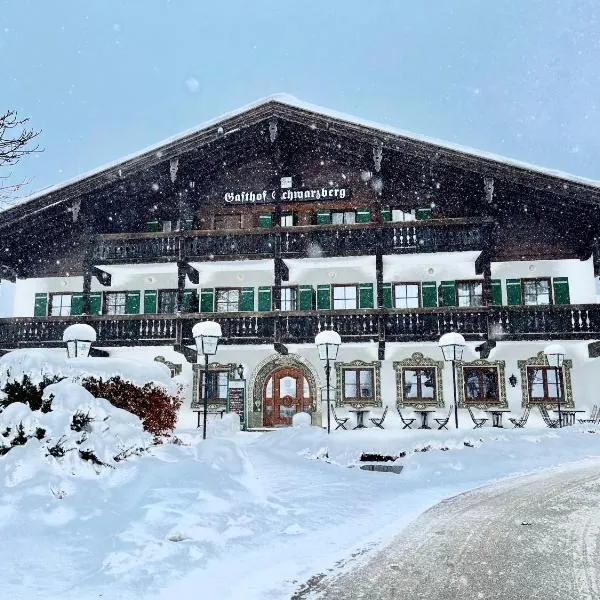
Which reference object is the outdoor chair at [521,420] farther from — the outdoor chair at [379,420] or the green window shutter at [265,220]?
the green window shutter at [265,220]

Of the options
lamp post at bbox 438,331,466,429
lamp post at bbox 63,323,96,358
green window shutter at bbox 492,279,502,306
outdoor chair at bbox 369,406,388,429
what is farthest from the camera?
green window shutter at bbox 492,279,502,306

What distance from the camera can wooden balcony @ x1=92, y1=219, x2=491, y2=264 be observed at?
17875 millimetres

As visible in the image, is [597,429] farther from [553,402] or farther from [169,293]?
[169,293]

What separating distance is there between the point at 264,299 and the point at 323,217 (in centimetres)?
327

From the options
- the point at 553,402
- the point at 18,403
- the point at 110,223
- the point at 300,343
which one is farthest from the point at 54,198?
the point at 553,402

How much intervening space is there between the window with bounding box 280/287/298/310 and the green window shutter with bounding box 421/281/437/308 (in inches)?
157

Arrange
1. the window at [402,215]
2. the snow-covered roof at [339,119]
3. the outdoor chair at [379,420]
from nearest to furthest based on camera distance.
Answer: the outdoor chair at [379,420] < the snow-covered roof at [339,119] < the window at [402,215]

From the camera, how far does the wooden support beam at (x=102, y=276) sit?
1966cm

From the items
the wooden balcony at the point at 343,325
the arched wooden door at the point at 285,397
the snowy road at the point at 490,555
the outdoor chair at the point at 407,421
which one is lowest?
the snowy road at the point at 490,555

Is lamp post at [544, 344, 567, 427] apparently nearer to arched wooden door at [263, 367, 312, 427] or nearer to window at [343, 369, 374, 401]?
window at [343, 369, 374, 401]

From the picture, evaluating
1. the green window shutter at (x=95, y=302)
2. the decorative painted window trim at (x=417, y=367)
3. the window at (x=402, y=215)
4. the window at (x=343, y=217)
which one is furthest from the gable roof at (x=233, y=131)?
the decorative painted window trim at (x=417, y=367)

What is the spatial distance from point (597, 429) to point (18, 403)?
1352cm

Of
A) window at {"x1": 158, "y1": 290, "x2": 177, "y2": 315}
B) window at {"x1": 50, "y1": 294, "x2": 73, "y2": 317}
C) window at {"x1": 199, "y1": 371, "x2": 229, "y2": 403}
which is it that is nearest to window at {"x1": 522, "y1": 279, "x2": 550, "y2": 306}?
window at {"x1": 199, "y1": 371, "x2": 229, "y2": 403}

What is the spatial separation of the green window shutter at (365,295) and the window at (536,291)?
15.2 feet
